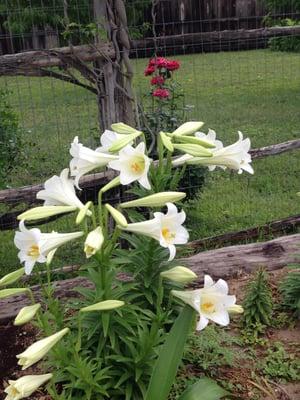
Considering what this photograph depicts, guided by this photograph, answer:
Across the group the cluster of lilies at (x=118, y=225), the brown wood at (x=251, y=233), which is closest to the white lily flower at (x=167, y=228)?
the cluster of lilies at (x=118, y=225)

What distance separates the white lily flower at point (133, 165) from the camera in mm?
2090

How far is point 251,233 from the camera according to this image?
498cm

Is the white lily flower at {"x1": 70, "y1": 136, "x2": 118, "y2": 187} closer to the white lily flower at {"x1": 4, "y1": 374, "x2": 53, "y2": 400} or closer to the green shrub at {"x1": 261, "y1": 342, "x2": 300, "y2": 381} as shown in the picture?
the white lily flower at {"x1": 4, "y1": 374, "x2": 53, "y2": 400}

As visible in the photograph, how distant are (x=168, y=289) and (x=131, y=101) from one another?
6.72 ft

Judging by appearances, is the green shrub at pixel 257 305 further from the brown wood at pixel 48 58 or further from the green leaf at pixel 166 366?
the brown wood at pixel 48 58

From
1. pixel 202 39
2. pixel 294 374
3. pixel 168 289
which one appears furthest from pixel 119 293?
pixel 202 39

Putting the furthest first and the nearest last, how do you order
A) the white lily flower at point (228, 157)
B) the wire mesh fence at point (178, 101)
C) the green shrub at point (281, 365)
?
the wire mesh fence at point (178, 101), the green shrub at point (281, 365), the white lily flower at point (228, 157)

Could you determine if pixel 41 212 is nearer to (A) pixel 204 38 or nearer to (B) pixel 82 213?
(B) pixel 82 213

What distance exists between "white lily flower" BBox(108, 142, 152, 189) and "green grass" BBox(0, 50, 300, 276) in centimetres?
282

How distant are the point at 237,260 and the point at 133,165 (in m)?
2.09

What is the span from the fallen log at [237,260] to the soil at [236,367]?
24 cm

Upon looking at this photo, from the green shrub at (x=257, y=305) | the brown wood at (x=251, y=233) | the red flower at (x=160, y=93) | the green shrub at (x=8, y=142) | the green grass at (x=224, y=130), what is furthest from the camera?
the green grass at (x=224, y=130)

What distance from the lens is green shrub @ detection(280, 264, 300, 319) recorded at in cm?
342

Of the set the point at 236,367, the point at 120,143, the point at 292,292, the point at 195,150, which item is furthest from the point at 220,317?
the point at 292,292
